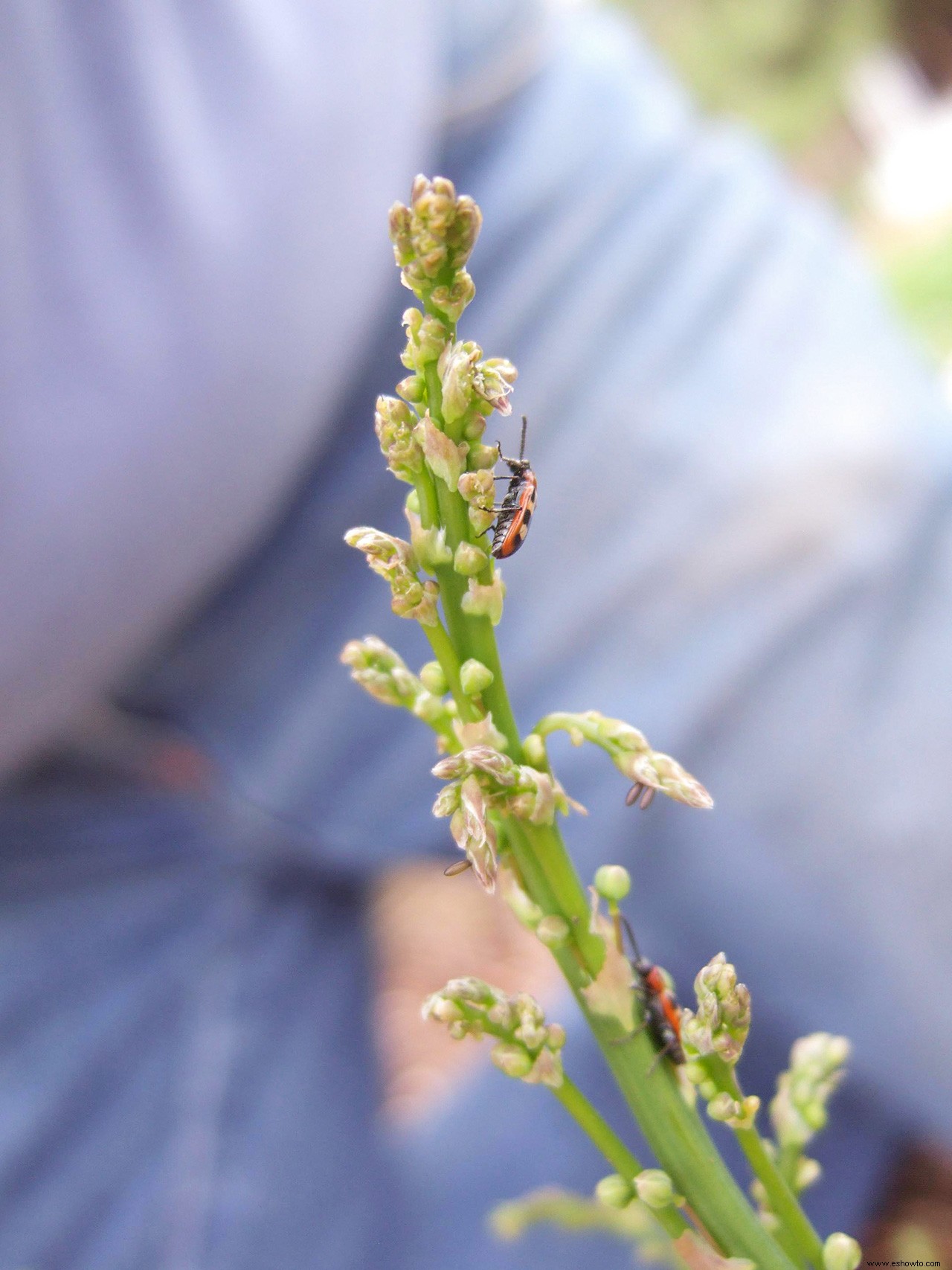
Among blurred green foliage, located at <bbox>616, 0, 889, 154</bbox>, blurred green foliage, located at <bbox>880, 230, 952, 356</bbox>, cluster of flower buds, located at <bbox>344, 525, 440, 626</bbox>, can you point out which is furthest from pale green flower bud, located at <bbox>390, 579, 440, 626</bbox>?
blurred green foliage, located at <bbox>616, 0, 889, 154</bbox>

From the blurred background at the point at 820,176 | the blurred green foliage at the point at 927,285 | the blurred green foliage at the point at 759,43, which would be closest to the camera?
the blurred background at the point at 820,176

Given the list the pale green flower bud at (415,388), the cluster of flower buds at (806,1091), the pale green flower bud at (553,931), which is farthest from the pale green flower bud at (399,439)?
the cluster of flower buds at (806,1091)

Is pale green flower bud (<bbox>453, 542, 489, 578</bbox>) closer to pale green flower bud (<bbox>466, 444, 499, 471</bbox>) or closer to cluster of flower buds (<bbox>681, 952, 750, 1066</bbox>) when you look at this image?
pale green flower bud (<bbox>466, 444, 499, 471</bbox>)

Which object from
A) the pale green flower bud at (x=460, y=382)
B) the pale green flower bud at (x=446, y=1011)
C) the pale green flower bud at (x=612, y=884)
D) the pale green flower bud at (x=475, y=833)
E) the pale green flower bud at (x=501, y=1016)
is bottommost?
the pale green flower bud at (x=501, y=1016)

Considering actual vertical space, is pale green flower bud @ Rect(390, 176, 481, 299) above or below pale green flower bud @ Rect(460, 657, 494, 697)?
above

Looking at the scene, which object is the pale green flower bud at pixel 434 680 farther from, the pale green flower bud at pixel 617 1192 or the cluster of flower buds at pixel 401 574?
the pale green flower bud at pixel 617 1192
